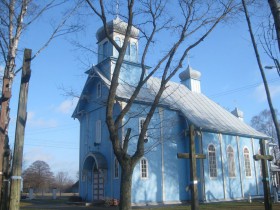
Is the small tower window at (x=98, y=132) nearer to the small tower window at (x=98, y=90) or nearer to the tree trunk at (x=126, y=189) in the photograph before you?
the small tower window at (x=98, y=90)

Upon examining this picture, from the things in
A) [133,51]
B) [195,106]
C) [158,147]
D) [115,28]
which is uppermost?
[115,28]

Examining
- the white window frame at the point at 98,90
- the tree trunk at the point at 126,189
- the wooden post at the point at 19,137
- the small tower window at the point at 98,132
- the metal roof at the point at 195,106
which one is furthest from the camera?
the white window frame at the point at 98,90

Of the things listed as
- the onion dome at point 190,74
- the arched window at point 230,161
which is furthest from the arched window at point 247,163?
the onion dome at point 190,74

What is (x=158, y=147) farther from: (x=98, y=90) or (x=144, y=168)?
(x=98, y=90)

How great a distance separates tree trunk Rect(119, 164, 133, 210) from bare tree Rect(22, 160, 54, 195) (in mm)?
50796

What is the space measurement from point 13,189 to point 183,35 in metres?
8.45

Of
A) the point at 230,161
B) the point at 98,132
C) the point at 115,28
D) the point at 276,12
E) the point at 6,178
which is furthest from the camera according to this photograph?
the point at 230,161

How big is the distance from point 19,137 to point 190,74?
25441 mm

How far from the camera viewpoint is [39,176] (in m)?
61.8

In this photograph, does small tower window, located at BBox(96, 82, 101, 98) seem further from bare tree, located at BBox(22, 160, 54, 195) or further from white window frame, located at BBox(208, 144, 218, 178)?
bare tree, located at BBox(22, 160, 54, 195)

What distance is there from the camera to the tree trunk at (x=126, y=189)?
10609 millimetres

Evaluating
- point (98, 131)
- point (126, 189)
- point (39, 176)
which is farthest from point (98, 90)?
point (39, 176)

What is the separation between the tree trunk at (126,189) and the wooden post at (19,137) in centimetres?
382

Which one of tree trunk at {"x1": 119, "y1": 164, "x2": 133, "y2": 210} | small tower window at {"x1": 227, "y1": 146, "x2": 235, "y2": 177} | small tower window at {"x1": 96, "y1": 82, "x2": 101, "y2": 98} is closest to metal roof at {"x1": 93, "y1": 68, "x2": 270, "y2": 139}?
small tower window at {"x1": 96, "y1": 82, "x2": 101, "y2": 98}
